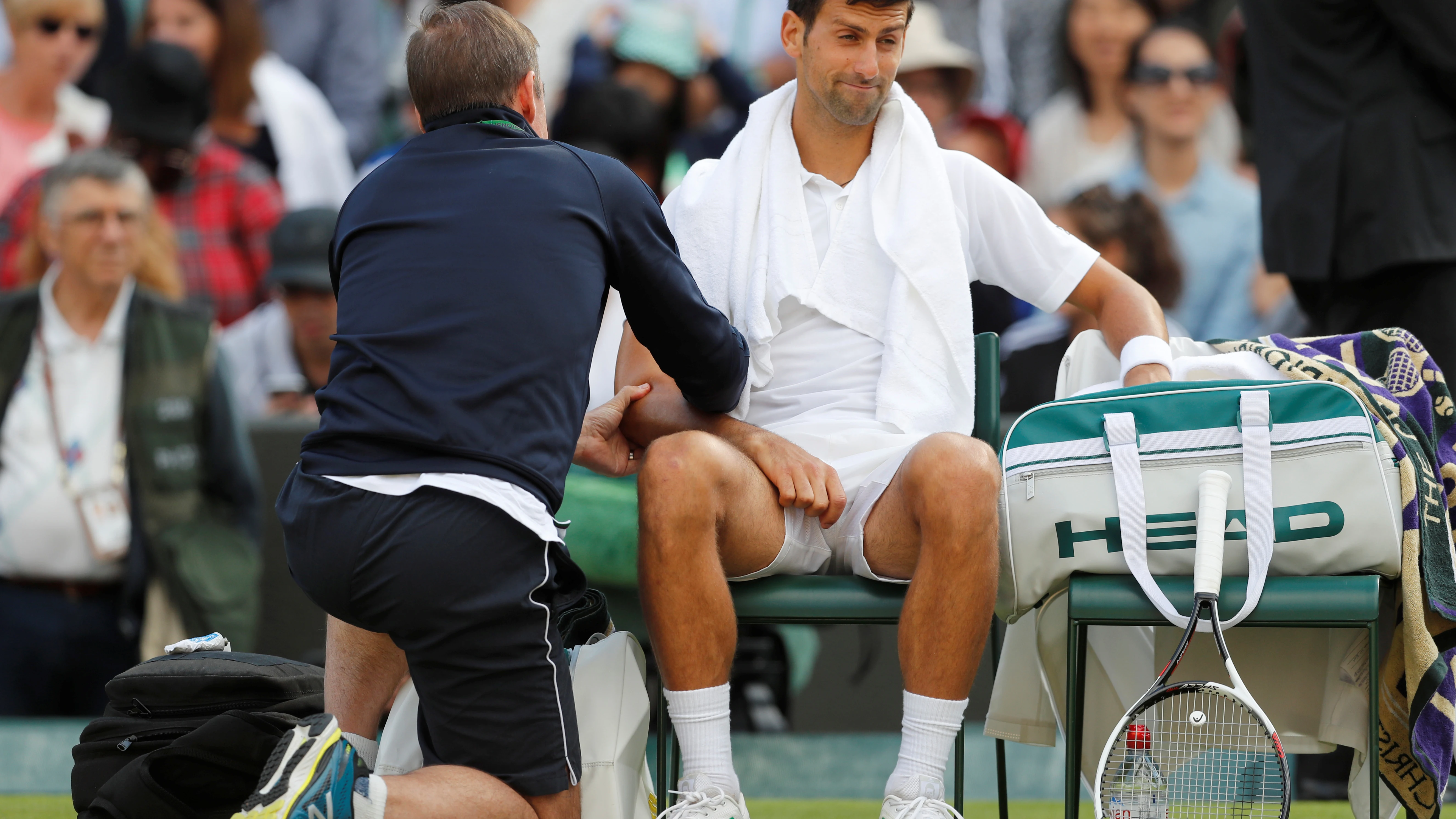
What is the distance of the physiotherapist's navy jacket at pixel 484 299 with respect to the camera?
2.38 m

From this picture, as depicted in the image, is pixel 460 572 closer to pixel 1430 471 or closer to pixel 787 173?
pixel 787 173

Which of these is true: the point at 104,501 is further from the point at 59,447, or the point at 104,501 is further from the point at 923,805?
the point at 923,805

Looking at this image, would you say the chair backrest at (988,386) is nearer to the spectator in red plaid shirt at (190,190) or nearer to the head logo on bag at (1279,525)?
the head logo on bag at (1279,525)

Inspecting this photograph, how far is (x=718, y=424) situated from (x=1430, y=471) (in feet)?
4.16

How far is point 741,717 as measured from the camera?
4816 millimetres

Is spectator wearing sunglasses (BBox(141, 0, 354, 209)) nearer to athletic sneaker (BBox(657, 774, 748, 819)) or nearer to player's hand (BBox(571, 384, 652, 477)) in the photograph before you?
player's hand (BBox(571, 384, 652, 477))

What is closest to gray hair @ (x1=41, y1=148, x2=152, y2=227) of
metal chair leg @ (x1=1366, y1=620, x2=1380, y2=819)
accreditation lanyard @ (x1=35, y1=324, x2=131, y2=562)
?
accreditation lanyard @ (x1=35, y1=324, x2=131, y2=562)

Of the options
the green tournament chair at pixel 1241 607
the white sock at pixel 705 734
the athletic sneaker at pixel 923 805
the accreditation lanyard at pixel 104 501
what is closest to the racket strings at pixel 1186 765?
the green tournament chair at pixel 1241 607

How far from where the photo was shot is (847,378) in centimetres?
305

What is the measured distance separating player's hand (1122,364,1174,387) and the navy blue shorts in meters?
1.19

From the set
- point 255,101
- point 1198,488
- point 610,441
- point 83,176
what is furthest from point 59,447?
point 1198,488

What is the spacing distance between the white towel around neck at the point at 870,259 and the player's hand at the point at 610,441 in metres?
0.21

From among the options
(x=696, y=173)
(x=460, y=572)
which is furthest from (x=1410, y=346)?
(x=460, y=572)

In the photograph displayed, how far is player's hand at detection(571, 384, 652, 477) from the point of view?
285cm
